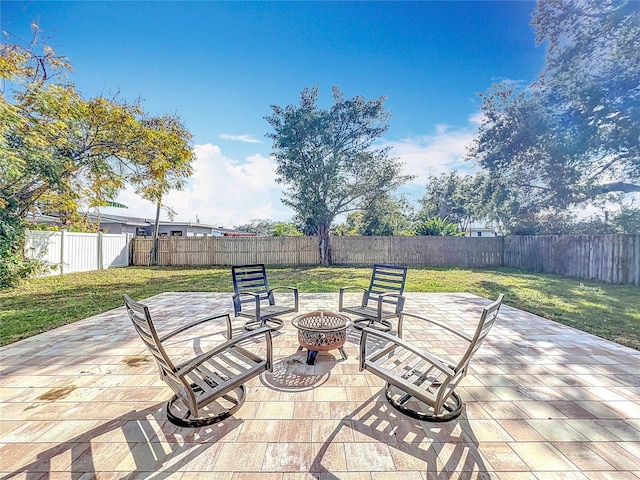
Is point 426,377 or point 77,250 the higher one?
point 77,250

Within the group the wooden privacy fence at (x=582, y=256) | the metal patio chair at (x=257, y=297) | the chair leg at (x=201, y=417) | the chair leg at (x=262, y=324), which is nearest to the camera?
the chair leg at (x=201, y=417)

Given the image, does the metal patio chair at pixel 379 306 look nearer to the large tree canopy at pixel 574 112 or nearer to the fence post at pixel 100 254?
the large tree canopy at pixel 574 112

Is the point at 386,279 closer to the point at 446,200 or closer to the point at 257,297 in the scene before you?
the point at 257,297

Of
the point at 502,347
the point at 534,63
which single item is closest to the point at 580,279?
the point at 534,63

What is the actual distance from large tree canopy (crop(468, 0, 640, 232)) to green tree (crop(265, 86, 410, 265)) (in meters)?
4.78

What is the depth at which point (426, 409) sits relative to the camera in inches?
91.7

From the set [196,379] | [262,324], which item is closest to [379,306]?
[262,324]

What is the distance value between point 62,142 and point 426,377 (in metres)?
10.8

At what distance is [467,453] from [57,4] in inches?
441

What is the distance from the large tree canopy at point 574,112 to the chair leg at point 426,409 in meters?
11.7

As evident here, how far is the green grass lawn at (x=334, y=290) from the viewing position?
15.3 ft

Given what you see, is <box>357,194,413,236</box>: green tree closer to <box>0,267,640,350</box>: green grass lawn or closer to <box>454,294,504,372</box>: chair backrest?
<box>0,267,640,350</box>: green grass lawn

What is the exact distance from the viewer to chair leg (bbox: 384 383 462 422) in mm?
2176

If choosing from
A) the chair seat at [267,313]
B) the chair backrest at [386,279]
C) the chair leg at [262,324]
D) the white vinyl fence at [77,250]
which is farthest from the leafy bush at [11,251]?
the chair backrest at [386,279]
